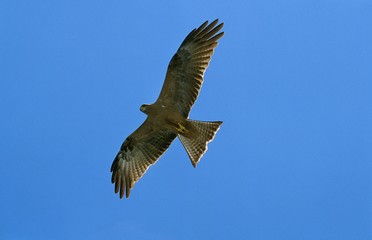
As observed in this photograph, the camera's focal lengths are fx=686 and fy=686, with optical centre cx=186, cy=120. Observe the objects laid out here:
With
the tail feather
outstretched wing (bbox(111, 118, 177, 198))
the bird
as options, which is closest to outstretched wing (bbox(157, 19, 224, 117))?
the bird

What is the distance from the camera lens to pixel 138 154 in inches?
569

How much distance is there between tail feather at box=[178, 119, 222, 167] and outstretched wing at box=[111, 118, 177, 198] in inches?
26.8

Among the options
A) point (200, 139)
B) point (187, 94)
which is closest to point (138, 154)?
point (200, 139)

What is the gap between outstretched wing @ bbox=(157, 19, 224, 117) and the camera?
13422 mm

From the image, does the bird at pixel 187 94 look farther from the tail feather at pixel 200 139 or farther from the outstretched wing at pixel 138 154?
the outstretched wing at pixel 138 154

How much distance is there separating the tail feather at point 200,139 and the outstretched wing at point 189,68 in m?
0.39

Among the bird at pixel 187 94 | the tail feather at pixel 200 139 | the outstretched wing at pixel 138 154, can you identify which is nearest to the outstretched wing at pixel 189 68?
the bird at pixel 187 94

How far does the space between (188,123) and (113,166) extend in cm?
214

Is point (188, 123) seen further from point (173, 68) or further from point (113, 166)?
point (113, 166)

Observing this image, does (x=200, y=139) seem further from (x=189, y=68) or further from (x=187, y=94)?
(x=189, y=68)

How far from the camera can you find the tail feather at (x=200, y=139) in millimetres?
13461

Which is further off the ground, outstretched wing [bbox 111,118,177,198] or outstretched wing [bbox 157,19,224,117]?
outstretched wing [bbox 157,19,224,117]

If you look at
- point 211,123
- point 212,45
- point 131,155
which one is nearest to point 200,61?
point 212,45

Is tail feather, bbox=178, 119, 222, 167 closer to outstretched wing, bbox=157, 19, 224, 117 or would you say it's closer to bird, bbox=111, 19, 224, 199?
bird, bbox=111, 19, 224, 199
